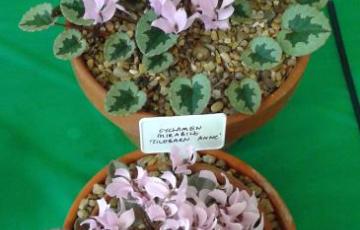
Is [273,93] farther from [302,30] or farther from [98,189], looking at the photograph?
[98,189]

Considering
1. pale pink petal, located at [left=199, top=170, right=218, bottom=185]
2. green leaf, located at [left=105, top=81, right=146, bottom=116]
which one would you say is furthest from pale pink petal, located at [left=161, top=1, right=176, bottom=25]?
pale pink petal, located at [left=199, top=170, right=218, bottom=185]

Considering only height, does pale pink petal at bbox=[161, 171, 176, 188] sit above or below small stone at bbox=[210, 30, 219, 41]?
below

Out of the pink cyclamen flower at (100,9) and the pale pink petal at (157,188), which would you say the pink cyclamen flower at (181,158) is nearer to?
the pale pink petal at (157,188)

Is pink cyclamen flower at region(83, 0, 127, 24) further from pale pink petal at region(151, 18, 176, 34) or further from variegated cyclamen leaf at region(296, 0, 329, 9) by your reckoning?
variegated cyclamen leaf at region(296, 0, 329, 9)

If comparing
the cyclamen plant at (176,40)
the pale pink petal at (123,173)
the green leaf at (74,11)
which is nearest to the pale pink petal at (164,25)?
the cyclamen plant at (176,40)

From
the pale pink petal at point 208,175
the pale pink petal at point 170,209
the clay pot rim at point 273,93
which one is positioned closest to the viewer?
the pale pink petal at point 170,209

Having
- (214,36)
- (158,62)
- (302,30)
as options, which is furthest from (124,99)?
(302,30)

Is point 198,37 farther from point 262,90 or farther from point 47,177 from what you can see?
point 47,177
